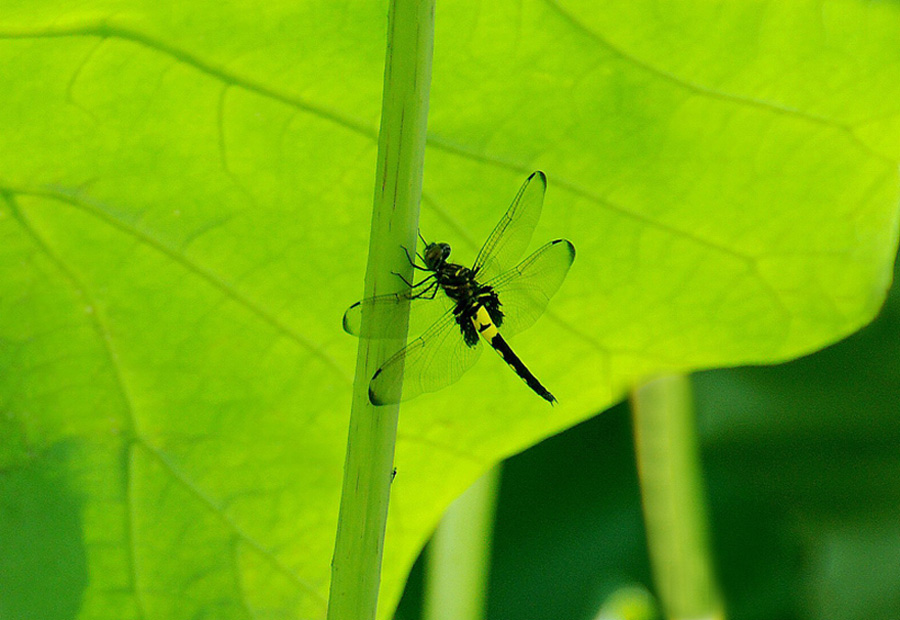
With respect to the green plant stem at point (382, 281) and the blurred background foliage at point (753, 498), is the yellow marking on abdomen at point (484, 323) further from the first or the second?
the blurred background foliage at point (753, 498)

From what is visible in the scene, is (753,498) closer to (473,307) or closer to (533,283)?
(473,307)

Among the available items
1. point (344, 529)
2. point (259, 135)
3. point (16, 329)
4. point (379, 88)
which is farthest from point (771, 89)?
point (16, 329)

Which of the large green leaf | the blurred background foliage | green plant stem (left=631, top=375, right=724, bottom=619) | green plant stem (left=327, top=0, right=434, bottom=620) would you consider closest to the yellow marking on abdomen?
the large green leaf

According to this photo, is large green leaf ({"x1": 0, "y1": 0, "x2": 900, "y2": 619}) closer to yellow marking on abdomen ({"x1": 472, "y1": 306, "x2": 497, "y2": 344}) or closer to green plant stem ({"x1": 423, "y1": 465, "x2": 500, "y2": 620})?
yellow marking on abdomen ({"x1": 472, "y1": 306, "x2": 497, "y2": 344})

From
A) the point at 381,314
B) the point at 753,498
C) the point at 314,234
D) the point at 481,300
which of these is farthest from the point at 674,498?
the point at 381,314

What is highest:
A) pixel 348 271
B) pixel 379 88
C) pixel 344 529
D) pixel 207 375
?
pixel 379 88

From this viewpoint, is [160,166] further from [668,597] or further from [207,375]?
[668,597]
